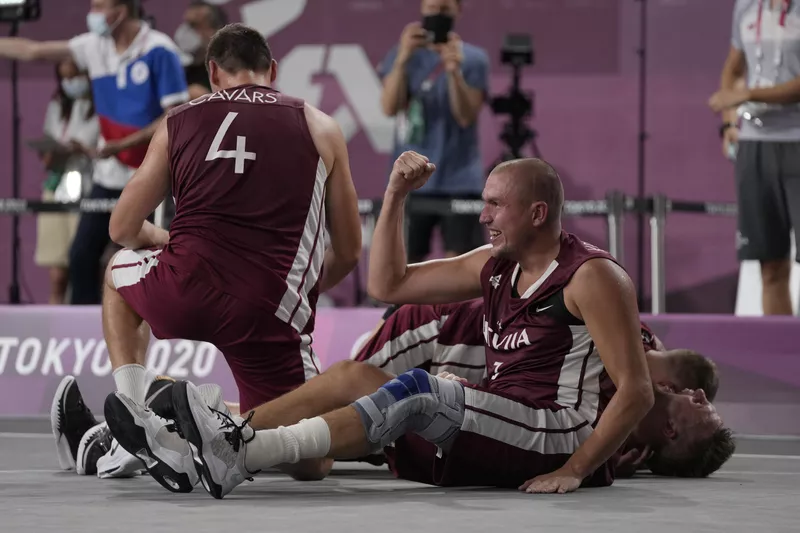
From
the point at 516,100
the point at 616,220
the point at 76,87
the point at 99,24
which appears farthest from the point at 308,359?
the point at 76,87

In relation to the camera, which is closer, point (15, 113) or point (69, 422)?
point (69, 422)

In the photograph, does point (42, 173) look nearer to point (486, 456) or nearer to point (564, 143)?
point (564, 143)

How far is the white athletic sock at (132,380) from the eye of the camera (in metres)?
4.59

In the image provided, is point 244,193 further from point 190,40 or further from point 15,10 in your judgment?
point 15,10

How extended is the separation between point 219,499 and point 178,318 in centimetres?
85

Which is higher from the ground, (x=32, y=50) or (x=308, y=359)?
(x=32, y=50)

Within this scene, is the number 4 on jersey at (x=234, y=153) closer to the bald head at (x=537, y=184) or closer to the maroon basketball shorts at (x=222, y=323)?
the maroon basketball shorts at (x=222, y=323)

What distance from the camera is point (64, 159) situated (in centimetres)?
962

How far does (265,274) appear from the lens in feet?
14.7

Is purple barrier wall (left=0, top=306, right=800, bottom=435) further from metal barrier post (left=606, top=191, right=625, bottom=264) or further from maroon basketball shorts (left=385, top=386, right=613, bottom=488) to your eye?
maroon basketball shorts (left=385, top=386, right=613, bottom=488)

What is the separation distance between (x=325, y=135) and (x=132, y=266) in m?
0.79

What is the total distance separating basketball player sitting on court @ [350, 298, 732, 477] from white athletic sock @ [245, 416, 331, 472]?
784 mm

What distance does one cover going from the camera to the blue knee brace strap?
3951mm

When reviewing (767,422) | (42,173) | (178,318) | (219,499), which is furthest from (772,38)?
(42,173)
